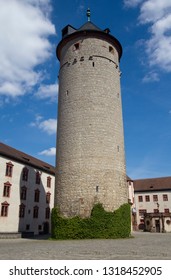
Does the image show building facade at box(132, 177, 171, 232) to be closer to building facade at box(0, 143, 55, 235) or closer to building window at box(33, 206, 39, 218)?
building facade at box(0, 143, 55, 235)

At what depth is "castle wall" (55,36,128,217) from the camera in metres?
21.1

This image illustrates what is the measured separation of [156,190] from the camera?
178ft

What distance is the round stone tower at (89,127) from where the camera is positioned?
21.1 metres

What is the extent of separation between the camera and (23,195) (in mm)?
32344

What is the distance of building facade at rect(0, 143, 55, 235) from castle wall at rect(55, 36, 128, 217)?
989cm

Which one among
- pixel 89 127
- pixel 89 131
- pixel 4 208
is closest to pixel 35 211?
pixel 4 208

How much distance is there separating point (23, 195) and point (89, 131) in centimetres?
1514

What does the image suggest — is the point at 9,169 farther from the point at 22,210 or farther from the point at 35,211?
the point at 35,211

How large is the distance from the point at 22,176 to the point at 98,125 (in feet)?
49.2

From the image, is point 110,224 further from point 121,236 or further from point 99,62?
point 99,62

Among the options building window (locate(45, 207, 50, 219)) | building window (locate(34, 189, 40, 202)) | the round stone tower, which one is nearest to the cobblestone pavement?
the round stone tower

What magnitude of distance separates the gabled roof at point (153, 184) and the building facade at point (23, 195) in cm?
2477

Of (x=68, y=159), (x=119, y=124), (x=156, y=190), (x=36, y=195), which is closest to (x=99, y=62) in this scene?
(x=119, y=124)

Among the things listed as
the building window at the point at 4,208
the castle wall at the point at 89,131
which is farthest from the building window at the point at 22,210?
the castle wall at the point at 89,131
